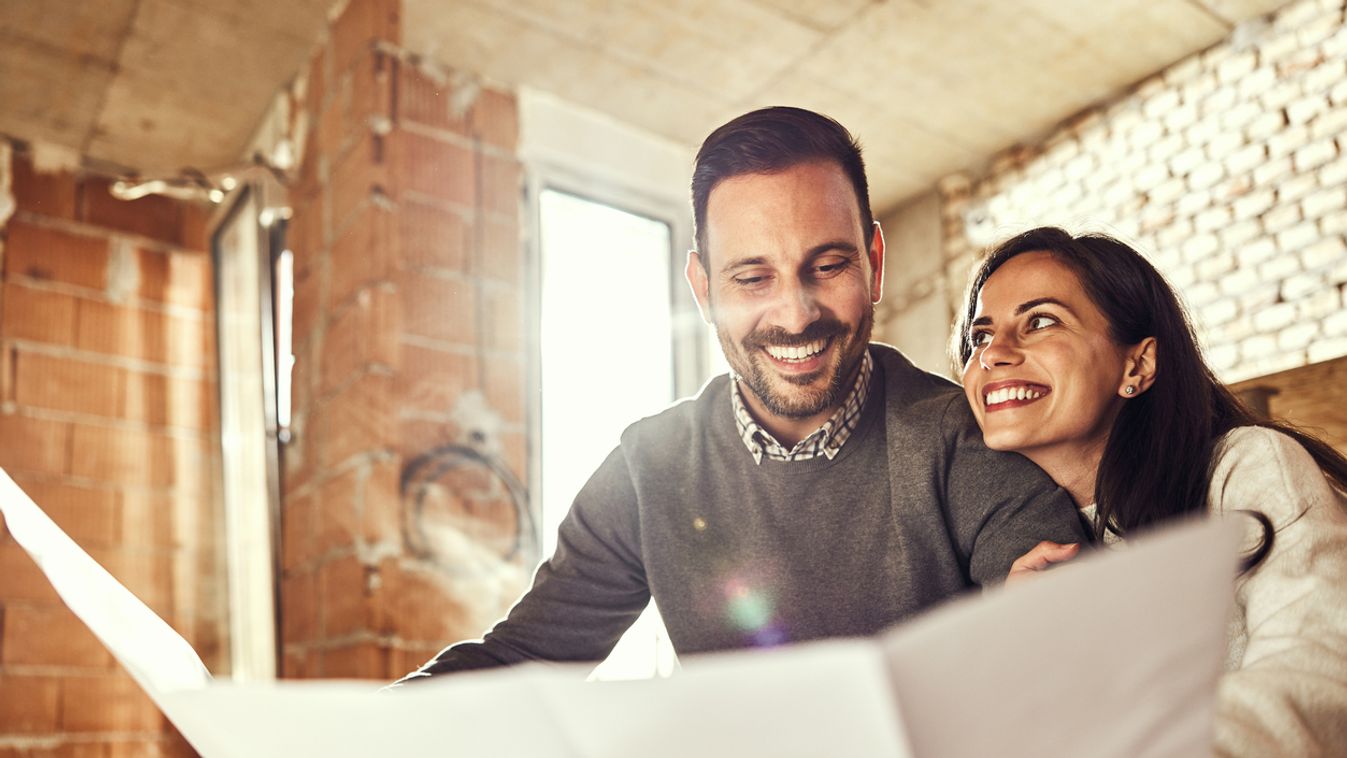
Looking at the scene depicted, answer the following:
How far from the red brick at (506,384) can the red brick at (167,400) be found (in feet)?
3.22

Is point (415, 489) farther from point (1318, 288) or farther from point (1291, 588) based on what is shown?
point (1318, 288)

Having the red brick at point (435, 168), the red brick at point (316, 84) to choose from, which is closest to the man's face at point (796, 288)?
the red brick at point (435, 168)

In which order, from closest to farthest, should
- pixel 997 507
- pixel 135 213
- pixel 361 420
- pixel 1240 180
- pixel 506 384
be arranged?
pixel 997 507, pixel 361 420, pixel 506 384, pixel 135 213, pixel 1240 180

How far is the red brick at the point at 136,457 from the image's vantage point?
273 cm

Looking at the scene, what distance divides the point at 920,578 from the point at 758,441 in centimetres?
25

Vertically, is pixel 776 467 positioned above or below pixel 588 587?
above

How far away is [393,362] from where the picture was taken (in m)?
2.26

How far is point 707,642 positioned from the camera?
1.12 m

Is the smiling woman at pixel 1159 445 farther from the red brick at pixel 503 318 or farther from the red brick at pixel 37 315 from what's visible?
the red brick at pixel 37 315

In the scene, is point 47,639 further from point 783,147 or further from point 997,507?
point 997,507

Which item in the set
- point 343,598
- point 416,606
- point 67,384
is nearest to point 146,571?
point 67,384

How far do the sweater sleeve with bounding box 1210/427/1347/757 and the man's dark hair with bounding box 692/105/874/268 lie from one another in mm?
486

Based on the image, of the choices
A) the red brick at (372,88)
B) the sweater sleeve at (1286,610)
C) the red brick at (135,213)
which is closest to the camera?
the sweater sleeve at (1286,610)

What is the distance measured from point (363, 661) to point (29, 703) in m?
1.00
